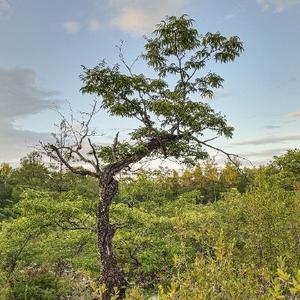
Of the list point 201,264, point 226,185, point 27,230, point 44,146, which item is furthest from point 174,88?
point 226,185

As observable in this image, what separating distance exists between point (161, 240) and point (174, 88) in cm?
467

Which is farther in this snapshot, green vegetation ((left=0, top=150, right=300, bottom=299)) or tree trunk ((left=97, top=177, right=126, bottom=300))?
tree trunk ((left=97, top=177, right=126, bottom=300))

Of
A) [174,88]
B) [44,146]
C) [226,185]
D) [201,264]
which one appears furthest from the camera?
[226,185]

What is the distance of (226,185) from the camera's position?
53562 mm

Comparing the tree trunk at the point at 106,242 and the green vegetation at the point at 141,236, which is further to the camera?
the tree trunk at the point at 106,242

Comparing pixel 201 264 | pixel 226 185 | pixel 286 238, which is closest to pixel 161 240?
pixel 286 238

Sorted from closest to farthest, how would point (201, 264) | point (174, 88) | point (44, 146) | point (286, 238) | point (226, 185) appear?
1. point (201, 264)
2. point (286, 238)
3. point (44, 146)
4. point (174, 88)
5. point (226, 185)

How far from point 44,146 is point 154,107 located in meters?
3.37

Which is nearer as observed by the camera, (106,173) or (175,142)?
(106,173)

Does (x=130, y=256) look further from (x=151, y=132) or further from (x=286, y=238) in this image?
(x=286, y=238)

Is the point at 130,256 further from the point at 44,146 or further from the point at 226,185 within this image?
the point at 226,185

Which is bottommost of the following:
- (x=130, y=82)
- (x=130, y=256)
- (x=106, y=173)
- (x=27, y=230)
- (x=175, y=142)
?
(x=130, y=256)

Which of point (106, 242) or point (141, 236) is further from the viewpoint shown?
point (141, 236)

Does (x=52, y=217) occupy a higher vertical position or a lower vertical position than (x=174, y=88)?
lower
